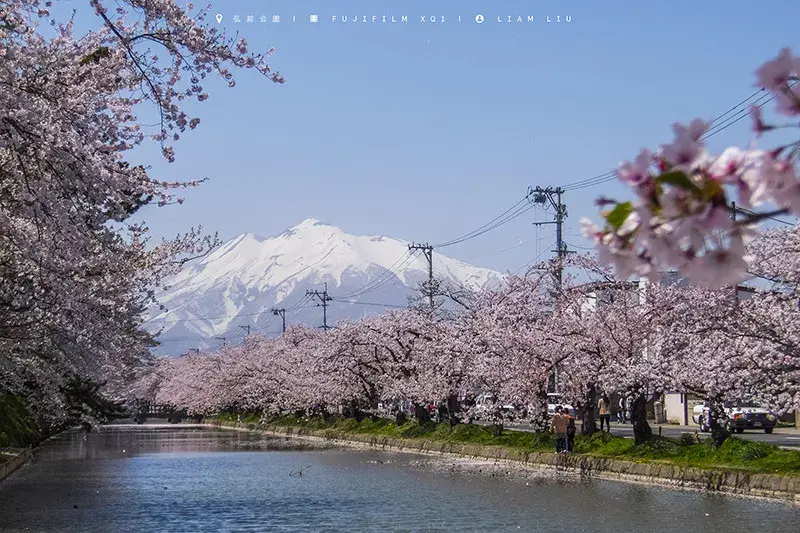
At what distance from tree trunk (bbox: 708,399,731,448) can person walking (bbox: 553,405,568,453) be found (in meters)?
4.90

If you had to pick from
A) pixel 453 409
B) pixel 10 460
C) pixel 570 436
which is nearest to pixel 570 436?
pixel 570 436

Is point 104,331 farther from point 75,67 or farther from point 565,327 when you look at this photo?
point 565,327

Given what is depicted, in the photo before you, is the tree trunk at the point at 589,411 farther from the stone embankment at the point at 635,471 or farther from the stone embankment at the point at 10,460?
the stone embankment at the point at 10,460

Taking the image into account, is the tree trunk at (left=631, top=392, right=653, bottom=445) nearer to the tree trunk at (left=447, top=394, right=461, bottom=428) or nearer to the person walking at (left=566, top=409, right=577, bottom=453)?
the person walking at (left=566, top=409, right=577, bottom=453)

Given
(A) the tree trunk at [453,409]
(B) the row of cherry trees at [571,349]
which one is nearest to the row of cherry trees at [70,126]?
(B) the row of cherry trees at [571,349]

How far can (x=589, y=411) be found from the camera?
110 ft

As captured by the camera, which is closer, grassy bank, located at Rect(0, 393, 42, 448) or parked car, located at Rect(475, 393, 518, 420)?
grassy bank, located at Rect(0, 393, 42, 448)

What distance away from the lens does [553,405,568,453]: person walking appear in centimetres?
3083

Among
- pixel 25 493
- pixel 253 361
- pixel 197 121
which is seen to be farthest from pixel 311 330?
pixel 197 121

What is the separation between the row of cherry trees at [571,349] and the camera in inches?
891

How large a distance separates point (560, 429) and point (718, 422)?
18.0ft

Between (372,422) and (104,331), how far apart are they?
35567 millimetres

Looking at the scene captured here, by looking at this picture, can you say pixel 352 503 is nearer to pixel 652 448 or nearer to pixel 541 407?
pixel 652 448

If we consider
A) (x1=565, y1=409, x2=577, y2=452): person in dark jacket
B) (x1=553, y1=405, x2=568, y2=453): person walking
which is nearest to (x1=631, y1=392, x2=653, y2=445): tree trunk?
(x1=553, y1=405, x2=568, y2=453): person walking
